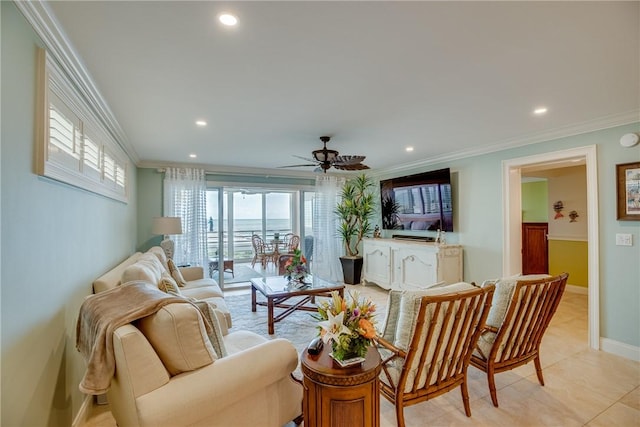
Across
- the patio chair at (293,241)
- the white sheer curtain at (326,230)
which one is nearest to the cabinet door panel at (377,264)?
the white sheer curtain at (326,230)

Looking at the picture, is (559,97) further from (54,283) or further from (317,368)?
(54,283)

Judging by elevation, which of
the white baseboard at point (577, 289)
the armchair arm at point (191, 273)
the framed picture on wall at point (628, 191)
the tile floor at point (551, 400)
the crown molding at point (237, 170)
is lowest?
the tile floor at point (551, 400)

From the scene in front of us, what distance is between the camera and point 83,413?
204cm

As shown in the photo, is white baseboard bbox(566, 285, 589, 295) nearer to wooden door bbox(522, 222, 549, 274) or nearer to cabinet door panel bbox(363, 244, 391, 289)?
wooden door bbox(522, 222, 549, 274)

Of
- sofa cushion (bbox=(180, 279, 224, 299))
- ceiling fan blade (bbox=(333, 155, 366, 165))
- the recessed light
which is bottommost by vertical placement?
sofa cushion (bbox=(180, 279, 224, 299))

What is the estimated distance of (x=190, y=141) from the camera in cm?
385

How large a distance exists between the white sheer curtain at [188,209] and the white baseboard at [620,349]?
216 inches

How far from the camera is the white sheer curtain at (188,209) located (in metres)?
5.12

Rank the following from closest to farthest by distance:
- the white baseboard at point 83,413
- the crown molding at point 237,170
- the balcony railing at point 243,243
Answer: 1. the white baseboard at point 83,413
2. the crown molding at point 237,170
3. the balcony railing at point 243,243

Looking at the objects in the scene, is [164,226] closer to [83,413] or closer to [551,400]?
[83,413]

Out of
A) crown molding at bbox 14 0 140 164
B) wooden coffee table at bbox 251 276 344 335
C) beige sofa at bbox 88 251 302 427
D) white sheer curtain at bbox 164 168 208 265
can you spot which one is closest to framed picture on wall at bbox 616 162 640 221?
wooden coffee table at bbox 251 276 344 335

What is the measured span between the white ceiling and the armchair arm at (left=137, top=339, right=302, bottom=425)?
1757mm

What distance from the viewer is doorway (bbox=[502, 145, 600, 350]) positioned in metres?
3.08

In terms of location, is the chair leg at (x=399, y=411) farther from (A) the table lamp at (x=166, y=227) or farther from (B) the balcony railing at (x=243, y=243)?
(B) the balcony railing at (x=243, y=243)
